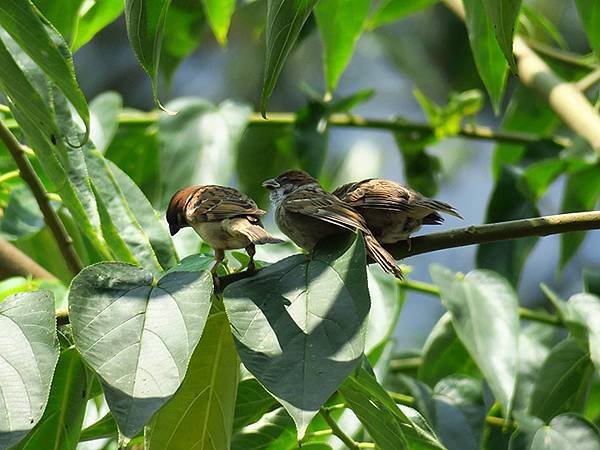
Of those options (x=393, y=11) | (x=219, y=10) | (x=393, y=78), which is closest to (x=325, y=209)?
(x=219, y=10)

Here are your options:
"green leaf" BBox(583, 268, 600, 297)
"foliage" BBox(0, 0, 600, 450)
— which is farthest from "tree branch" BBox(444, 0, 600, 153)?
"green leaf" BBox(583, 268, 600, 297)

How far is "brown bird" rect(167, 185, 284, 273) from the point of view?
2027mm

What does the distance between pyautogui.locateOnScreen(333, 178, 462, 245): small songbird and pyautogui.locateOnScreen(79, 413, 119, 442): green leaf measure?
0.60 metres

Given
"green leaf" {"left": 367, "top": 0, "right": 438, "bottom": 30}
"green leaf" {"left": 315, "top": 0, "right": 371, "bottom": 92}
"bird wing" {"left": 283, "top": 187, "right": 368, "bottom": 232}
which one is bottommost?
"bird wing" {"left": 283, "top": 187, "right": 368, "bottom": 232}

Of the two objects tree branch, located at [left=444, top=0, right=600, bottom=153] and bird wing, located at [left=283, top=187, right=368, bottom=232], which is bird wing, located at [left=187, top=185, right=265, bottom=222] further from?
tree branch, located at [left=444, top=0, right=600, bottom=153]

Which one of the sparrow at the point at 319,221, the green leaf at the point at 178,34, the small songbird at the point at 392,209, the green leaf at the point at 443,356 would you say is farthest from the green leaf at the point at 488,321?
the green leaf at the point at 178,34

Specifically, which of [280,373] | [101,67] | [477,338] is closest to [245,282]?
[280,373]

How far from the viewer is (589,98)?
3447 millimetres

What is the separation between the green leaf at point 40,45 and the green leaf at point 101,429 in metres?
0.55

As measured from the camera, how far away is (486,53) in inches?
92.0

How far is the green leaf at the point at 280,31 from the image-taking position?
138cm

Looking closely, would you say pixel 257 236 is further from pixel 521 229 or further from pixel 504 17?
pixel 504 17

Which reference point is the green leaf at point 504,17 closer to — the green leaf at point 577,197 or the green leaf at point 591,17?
the green leaf at point 591,17

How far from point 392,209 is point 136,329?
2.33ft
